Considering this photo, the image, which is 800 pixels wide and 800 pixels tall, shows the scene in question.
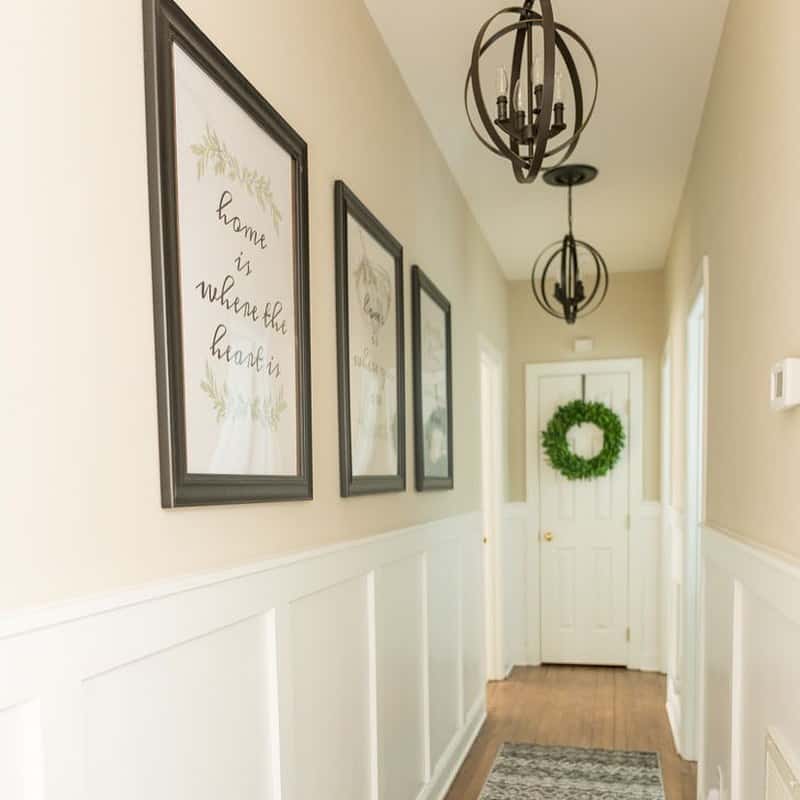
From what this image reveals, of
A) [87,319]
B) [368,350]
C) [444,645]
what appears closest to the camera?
[87,319]

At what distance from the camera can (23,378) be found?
858 mm

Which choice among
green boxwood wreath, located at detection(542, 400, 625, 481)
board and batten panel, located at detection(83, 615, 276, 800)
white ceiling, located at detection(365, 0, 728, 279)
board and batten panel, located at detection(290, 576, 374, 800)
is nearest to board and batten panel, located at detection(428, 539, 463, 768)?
board and batten panel, located at detection(290, 576, 374, 800)

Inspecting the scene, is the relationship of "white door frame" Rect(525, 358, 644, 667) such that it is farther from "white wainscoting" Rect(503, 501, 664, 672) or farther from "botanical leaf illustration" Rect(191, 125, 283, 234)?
"botanical leaf illustration" Rect(191, 125, 283, 234)

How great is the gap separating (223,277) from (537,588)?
14.7 feet

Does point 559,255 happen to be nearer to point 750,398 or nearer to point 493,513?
point 493,513

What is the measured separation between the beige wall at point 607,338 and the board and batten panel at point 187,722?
407cm

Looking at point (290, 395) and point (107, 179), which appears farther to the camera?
point (290, 395)

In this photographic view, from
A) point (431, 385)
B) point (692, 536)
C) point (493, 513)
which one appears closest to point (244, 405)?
point (431, 385)

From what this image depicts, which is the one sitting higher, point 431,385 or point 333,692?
point 431,385

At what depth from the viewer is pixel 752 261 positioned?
1.86 m

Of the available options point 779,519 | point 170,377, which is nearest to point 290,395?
point 170,377

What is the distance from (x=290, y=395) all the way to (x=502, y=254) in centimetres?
344

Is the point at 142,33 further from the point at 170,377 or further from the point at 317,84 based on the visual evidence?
the point at 317,84

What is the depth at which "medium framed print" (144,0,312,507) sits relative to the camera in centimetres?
113
